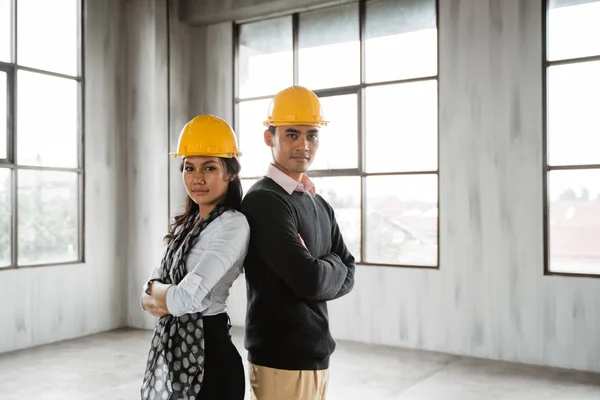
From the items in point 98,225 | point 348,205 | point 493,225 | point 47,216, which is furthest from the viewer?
point 98,225

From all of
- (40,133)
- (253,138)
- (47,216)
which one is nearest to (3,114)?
(40,133)

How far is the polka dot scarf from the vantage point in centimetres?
173

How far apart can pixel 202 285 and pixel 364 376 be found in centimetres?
274

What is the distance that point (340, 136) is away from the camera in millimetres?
5445

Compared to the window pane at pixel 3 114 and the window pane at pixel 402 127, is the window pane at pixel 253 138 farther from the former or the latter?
the window pane at pixel 3 114

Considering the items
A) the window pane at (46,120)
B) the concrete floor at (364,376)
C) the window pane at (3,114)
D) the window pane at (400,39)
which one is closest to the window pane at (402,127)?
the window pane at (400,39)

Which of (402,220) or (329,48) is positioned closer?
(402,220)

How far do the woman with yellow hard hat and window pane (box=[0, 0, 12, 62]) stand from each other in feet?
12.1

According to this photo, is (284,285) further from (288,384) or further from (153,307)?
(153,307)

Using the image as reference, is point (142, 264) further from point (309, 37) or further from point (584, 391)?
point (584, 391)

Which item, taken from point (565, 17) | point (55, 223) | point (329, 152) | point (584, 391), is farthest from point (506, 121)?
point (55, 223)

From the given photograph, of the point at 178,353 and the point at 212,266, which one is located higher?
the point at 212,266

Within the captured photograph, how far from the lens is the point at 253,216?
70.6 inches

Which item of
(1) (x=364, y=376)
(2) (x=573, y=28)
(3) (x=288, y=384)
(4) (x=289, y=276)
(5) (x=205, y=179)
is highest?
(2) (x=573, y=28)
